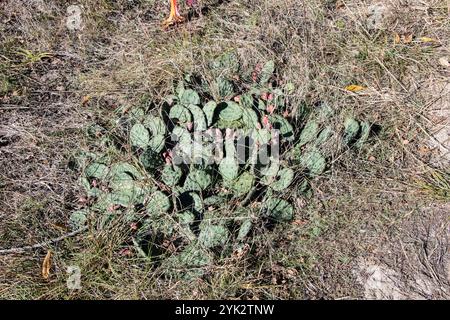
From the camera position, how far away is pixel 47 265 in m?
2.16

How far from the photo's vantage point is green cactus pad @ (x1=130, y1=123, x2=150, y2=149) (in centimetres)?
248

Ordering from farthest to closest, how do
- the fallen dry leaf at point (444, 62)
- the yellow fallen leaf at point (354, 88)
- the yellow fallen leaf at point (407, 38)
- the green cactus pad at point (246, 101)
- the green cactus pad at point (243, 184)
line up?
1. the yellow fallen leaf at point (407, 38)
2. the fallen dry leaf at point (444, 62)
3. the yellow fallen leaf at point (354, 88)
4. the green cactus pad at point (246, 101)
5. the green cactus pad at point (243, 184)

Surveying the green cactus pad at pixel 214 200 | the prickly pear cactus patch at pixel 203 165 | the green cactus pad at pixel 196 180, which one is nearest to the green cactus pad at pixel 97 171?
the prickly pear cactus patch at pixel 203 165

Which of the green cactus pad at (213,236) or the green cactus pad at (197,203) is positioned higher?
the green cactus pad at (197,203)

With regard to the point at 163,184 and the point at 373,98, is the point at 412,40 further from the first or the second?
the point at 163,184

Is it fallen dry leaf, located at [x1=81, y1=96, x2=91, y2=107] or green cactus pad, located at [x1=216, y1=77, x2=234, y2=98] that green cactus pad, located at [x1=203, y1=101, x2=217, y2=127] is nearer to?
green cactus pad, located at [x1=216, y1=77, x2=234, y2=98]

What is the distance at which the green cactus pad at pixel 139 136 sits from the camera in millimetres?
2477

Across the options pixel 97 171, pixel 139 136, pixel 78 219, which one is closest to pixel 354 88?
pixel 139 136

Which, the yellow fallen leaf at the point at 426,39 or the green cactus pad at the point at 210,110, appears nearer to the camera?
the green cactus pad at the point at 210,110

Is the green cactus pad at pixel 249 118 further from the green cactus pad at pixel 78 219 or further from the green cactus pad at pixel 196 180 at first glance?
the green cactus pad at pixel 78 219

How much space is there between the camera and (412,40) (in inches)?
122

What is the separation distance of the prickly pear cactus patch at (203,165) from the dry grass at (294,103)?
81mm

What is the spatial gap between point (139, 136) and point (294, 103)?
0.79m

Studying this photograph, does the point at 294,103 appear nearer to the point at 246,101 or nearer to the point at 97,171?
the point at 246,101
